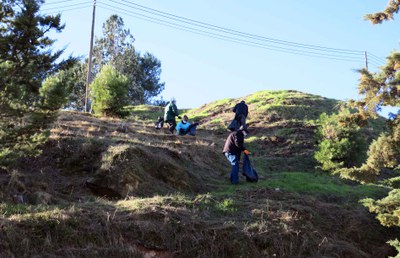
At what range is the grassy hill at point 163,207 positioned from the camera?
Answer: 729 centimetres

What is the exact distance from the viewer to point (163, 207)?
8.53m

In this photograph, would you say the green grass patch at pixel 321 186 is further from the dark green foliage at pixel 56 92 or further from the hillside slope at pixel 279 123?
the dark green foliage at pixel 56 92

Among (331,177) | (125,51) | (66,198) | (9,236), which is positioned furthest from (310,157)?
(125,51)

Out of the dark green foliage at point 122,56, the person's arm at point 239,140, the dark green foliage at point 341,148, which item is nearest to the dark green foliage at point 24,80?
the person's arm at point 239,140

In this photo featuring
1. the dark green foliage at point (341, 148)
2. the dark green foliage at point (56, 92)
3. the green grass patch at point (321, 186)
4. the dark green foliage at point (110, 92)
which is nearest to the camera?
the dark green foliage at point (56, 92)

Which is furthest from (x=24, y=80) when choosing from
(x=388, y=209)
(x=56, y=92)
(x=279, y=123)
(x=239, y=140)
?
(x=279, y=123)

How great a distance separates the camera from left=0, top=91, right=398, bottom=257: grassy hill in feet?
23.9

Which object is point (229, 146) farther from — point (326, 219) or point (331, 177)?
point (331, 177)

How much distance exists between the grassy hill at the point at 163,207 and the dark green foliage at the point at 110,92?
16.0ft

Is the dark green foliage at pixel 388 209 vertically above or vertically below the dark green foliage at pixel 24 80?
below

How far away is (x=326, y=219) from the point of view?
995cm

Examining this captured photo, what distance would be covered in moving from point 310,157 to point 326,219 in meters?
7.78

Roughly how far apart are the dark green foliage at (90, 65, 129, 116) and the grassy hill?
4873 mm

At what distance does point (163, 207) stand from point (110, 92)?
11.8 metres
